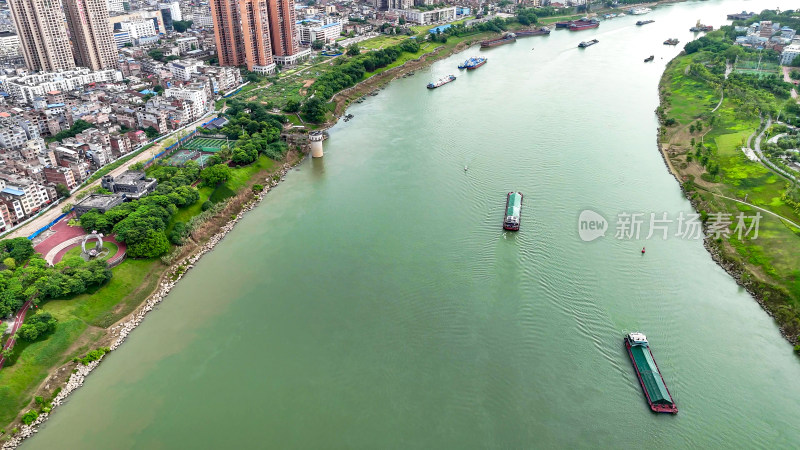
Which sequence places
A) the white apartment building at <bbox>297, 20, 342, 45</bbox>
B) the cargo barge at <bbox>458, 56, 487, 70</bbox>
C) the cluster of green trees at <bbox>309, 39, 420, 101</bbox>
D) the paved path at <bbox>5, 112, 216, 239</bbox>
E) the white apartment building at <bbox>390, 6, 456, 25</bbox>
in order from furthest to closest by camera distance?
the white apartment building at <bbox>390, 6, 456, 25</bbox> < the white apartment building at <bbox>297, 20, 342, 45</bbox> < the cargo barge at <bbox>458, 56, 487, 70</bbox> < the cluster of green trees at <bbox>309, 39, 420, 101</bbox> < the paved path at <bbox>5, 112, 216, 239</bbox>

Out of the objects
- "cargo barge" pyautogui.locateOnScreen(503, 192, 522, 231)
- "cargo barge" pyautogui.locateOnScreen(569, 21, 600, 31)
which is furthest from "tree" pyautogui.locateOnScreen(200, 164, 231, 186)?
"cargo barge" pyautogui.locateOnScreen(569, 21, 600, 31)

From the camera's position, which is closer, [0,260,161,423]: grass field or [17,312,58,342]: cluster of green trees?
[0,260,161,423]: grass field

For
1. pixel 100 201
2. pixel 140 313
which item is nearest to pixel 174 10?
pixel 100 201

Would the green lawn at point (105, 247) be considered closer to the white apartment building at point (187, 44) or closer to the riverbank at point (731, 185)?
the riverbank at point (731, 185)

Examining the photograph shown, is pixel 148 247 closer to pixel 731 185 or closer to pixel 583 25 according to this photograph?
pixel 731 185

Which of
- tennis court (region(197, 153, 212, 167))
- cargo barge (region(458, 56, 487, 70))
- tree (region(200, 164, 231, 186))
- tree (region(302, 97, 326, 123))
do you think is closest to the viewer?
tree (region(200, 164, 231, 186))

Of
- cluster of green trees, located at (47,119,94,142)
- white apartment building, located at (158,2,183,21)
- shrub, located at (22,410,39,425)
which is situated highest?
white apartment building, located at (158,2,183,21)

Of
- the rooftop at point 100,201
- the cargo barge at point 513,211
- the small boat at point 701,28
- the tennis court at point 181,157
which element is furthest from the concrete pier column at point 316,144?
the small boat at point 701,28

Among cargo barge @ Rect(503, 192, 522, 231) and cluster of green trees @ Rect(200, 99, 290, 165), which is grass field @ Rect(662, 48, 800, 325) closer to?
cargo barge @ Rect(503, 192, 522, 231)
